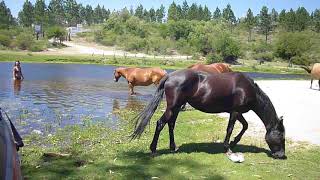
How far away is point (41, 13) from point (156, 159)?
13043cm

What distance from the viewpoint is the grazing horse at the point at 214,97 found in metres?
9.35

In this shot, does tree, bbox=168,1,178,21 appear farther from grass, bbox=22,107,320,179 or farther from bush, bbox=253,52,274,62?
grass, bbox=22,107,320,179

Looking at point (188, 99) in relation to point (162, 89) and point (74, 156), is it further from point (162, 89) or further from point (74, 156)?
point (74, 156)

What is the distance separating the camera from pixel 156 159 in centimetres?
913

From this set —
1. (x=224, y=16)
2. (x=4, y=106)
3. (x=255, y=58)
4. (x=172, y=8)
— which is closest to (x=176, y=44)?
(x=255, y=58)

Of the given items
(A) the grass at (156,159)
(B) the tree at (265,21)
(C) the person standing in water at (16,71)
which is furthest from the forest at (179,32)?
(A) the grass at (156,159)

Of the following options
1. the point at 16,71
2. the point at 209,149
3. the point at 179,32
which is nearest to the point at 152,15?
the point at 179,32

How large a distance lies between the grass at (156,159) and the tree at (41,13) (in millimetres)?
120560

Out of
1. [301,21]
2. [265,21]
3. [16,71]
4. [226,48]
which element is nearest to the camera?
[16,71]

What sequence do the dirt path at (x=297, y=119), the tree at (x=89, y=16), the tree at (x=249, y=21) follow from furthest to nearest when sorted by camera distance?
1. the tree at (x=89, y=16)
2. the tree at (x=249, y=21)
3. the dirt path at (x=297, y=119)

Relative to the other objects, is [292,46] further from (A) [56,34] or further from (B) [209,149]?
(B) [209,149]

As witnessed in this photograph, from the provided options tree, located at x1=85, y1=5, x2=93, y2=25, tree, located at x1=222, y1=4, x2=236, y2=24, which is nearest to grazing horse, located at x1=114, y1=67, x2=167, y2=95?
tree, located at x1=222, y1=4, x2=236, y2=24

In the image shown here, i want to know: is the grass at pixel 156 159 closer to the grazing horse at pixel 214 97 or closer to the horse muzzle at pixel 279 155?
the horse muzzle at pixel 279 155

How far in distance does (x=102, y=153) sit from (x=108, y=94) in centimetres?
1455
